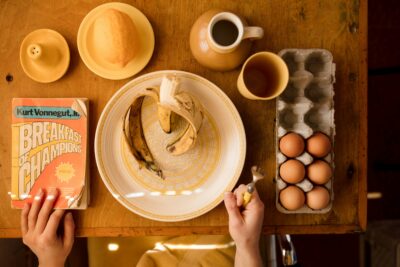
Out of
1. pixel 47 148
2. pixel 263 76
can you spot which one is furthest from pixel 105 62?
pixel 263 76

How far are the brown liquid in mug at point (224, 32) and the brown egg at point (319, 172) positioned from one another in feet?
0.94

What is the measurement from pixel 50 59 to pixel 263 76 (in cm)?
42

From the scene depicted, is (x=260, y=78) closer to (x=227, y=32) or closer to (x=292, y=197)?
(x=227, y=32)

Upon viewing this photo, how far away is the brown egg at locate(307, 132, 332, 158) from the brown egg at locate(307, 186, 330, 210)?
0.07m

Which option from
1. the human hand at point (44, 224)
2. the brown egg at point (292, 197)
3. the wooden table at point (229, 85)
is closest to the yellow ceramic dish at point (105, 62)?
the wooden table at point (229, 85)

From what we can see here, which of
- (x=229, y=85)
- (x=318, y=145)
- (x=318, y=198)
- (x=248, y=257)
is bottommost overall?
(x=248, y=257)

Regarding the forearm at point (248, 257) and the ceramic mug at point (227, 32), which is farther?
the forearm at point (248, 257)

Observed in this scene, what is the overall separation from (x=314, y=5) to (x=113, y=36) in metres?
0.42

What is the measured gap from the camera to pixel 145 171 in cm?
73

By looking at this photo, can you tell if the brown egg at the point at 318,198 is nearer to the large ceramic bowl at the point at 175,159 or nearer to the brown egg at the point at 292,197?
the brown egg at the point at 292,197

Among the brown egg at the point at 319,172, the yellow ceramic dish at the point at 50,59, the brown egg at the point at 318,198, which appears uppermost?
the yellow ceramic dish at the point at 50,59

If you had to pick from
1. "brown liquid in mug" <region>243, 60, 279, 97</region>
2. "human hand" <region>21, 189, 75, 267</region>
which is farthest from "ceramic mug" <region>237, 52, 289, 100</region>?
"human hand" <region>21, 189, 75, 267</region>

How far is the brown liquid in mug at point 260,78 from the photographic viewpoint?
0.67 meters

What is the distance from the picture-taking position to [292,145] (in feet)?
2.23
